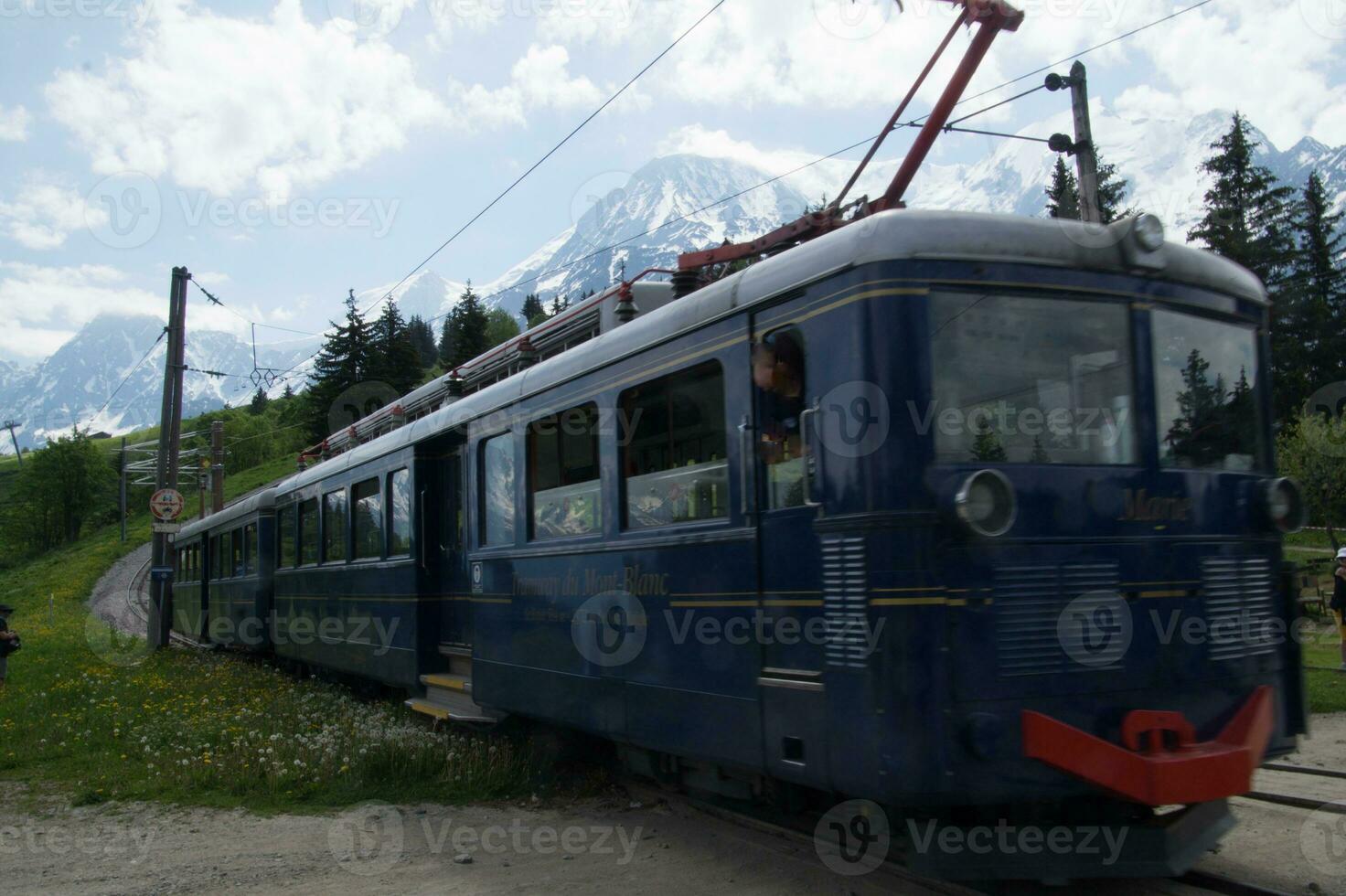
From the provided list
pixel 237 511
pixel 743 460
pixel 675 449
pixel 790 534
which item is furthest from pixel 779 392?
pixel 237 511

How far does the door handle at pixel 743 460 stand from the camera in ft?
17.8

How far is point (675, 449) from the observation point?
20.0ft

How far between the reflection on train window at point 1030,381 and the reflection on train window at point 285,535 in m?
11.1

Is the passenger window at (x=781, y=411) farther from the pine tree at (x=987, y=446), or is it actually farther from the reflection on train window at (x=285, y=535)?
the reflection on train window at (x=285, y=535)

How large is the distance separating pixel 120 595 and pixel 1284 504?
5001cm

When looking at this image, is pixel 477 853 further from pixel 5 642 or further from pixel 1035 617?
pixel 5 642

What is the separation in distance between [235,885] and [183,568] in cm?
2093

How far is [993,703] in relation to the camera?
4582mm

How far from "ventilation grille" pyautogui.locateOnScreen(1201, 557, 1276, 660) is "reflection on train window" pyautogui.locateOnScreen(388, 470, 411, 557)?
22.4 ft

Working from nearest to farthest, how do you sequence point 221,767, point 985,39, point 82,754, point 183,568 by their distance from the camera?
point 985,39, point 221,767, point 82,754, point 183,568

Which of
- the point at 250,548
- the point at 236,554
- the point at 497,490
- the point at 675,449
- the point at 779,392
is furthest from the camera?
the point at 236,554

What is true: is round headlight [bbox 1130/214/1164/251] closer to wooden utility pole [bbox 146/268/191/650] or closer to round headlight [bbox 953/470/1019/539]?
round headlight [bbox 953/470/1019/539]

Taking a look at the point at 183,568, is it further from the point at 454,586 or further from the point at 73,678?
the point at 454,586

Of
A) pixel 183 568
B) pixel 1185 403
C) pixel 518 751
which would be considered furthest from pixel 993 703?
pixel 183 568
